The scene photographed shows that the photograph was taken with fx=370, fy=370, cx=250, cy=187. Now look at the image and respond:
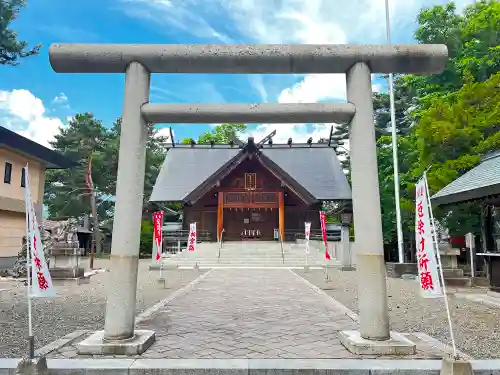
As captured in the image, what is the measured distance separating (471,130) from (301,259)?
1040cm

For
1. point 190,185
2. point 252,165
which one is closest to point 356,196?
point 252,165

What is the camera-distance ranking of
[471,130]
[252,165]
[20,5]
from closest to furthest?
[20,5]
[471,130]
[252,165]

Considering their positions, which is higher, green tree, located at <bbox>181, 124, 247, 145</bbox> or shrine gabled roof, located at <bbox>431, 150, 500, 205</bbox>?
green tree, located at <bbox>181, 124, 247, 145</bbox>

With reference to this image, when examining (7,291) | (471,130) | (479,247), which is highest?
(471,130)

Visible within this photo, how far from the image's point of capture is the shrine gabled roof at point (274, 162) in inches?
Result: 1070

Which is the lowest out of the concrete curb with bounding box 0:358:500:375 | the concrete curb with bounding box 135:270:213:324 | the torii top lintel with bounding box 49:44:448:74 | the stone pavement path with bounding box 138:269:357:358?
the concrete curb with bounding box 135:270:213:324

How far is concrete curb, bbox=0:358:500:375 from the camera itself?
155 inches

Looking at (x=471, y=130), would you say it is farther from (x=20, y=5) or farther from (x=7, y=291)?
(x=7, y=291)

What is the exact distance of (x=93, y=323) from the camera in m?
6.66

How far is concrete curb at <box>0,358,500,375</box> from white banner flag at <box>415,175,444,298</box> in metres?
0.80

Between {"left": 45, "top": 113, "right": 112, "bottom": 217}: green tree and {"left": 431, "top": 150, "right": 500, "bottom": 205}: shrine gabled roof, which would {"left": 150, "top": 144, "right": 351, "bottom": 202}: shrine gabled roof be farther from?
{"left": 431, "top": 150, "right": 500, "bottom": 205}: shrine gabled roof

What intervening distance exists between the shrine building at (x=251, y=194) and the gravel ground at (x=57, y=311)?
13.1 metres

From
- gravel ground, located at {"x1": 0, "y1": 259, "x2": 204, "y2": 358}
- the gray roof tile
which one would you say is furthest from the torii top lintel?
the gray roof tile

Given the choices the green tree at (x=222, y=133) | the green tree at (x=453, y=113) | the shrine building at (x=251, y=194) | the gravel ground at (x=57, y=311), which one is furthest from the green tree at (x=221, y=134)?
the gravel ground at (x=57, y=311)
